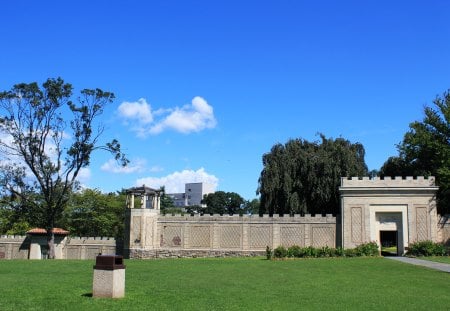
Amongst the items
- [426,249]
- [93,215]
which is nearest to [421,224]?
[426,249]

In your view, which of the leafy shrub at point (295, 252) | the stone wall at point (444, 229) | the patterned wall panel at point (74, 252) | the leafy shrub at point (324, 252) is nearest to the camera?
the leafy shrub at point (295, 252)

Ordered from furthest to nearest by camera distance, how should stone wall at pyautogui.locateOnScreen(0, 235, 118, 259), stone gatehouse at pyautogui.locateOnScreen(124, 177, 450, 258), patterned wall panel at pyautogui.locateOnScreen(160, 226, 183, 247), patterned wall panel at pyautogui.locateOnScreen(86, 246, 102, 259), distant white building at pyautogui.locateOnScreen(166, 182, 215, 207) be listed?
distant white building at pyautogui.locateOnScreen(166, 182, 215, 207) < patterned wall panel at pyautogui.locateOnScreen(86, 246, 102, 259) < stone wall at pyautogui.locateOnScreen(0, 235, 118, 259) < patterned wall panel at pyautogui.locateOnScreen(160, 226, 183, 247) < stone gatehouse at pyautogui.locateOnScreen(124, 177, 450, 258)

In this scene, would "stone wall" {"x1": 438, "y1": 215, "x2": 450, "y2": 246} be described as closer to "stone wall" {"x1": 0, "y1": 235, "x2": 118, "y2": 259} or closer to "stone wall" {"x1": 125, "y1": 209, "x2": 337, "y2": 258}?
"stone wall" {"x1": 125, "y1": 209, "x2": 337, "y2": 258}

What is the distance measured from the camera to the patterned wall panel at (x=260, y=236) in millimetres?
40344

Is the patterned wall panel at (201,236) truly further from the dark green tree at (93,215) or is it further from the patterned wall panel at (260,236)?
the dark green tree at (93,215)

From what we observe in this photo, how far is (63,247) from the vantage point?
46.6 meters

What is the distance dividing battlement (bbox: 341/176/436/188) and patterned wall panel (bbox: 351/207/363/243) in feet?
6.26

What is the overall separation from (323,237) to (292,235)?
2.43 meters

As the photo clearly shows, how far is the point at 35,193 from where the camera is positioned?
47.2 metres

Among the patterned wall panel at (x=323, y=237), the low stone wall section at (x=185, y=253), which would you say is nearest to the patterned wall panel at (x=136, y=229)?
the low stone wall section at (x=185, y=253)

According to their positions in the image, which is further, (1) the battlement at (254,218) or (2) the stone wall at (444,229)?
(1) the battlement at (254,218)

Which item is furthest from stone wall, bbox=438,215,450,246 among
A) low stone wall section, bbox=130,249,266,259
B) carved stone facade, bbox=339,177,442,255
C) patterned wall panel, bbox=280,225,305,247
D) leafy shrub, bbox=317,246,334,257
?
low stone wall section, bbox=130,249,266,259

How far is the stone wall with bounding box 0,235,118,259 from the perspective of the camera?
45.5 meters

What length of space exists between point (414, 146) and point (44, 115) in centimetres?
3140
